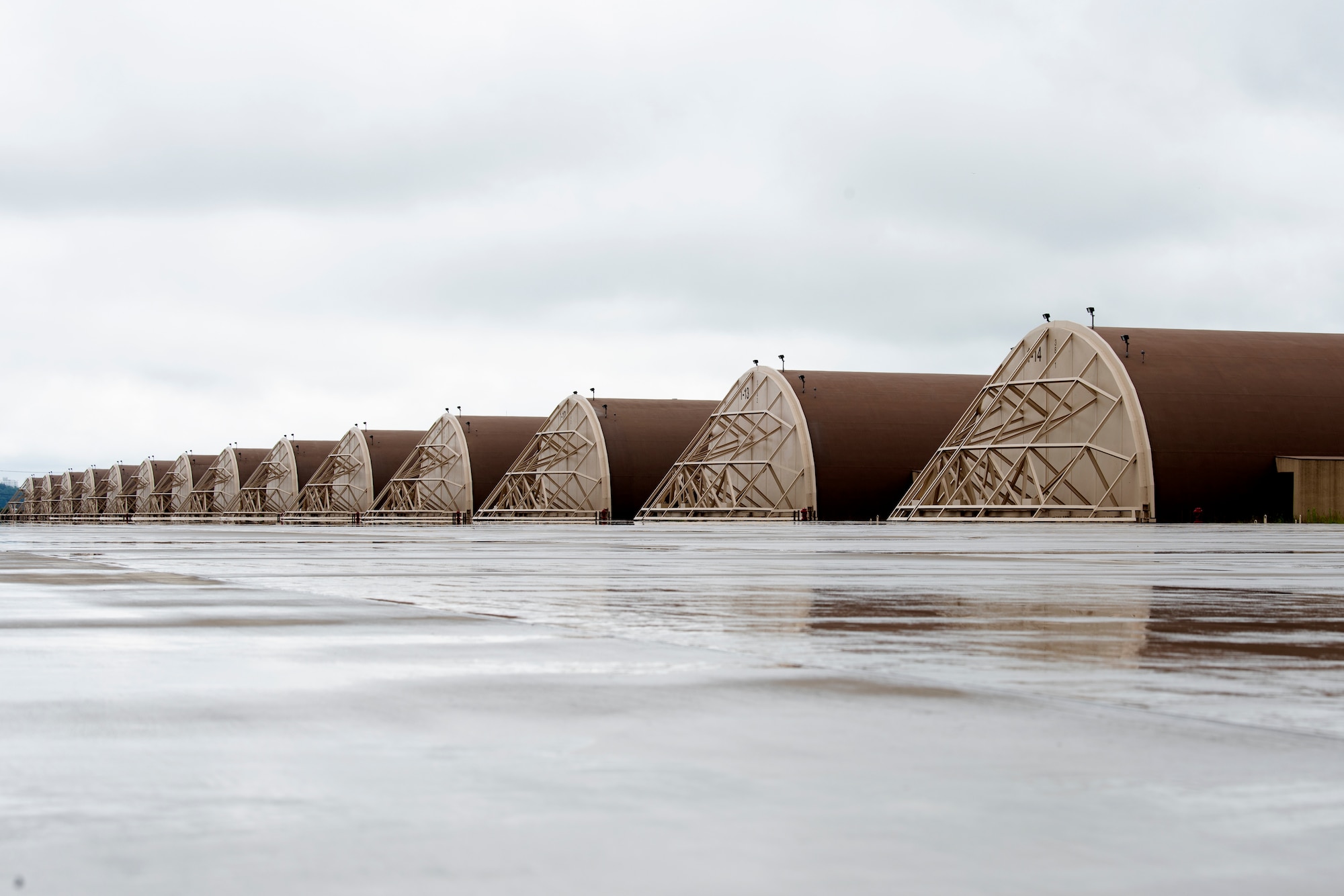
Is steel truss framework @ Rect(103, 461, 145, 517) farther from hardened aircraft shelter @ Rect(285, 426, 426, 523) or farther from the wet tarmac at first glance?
the wet tarmac

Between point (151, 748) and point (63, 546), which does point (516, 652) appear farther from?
point (63, 546)

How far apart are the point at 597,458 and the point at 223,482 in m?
68.9

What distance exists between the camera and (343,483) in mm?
119000

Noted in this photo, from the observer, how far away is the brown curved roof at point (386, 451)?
11562cm

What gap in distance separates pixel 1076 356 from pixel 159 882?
62017 mm

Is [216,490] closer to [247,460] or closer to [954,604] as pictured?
[247,460]

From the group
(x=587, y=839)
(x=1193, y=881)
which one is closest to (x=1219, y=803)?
(x=1193, y=881)

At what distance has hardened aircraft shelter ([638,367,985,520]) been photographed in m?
73.2

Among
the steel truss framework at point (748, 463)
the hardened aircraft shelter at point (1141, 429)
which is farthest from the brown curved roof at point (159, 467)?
the hardened aircraft shelter at point (1141, 429)

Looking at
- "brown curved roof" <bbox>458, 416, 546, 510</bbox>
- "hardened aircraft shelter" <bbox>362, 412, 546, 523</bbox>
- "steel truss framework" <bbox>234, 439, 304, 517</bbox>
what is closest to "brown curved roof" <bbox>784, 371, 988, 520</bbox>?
"brown curved roof" <bbox>458, 416, 546, 510</bbox>

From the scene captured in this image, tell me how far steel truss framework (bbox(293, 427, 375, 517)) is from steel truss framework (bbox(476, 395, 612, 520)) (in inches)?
873

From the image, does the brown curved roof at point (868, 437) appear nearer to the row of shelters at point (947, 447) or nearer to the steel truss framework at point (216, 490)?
the row of shelters at point (947, 447)

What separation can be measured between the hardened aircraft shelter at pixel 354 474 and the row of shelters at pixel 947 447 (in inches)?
11.7

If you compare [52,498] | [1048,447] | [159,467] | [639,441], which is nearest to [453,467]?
[639,441]
